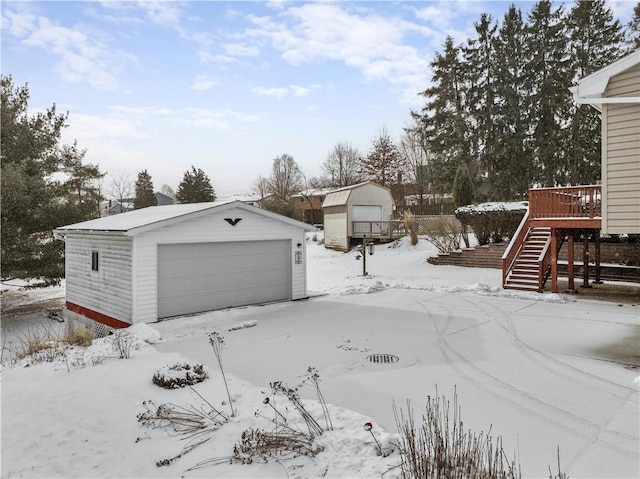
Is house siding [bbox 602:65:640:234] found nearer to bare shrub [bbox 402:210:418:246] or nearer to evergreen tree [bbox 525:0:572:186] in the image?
bare shrub [bbox 402:210:418:246]

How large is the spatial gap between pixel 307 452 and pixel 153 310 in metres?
6.90

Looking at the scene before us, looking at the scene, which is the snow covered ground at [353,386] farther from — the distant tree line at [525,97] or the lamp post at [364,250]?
the distant tree line at [525,97]

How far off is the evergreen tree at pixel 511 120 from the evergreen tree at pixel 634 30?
6016 mm

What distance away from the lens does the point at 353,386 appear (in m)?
5.52

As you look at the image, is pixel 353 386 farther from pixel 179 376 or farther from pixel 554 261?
pixel 554 261

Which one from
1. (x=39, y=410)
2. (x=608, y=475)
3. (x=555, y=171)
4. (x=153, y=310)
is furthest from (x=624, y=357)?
(x=555, y=171)

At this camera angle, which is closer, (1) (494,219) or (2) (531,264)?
(2) (531,264)

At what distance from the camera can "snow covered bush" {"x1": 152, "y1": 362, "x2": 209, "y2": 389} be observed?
5594mm

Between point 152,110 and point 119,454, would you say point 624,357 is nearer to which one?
point 119,454

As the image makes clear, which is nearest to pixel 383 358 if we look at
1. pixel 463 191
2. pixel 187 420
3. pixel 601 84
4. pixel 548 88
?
pixel 187 420

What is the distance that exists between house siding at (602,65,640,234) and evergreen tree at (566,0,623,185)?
17808mm

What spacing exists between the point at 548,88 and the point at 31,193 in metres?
28.7

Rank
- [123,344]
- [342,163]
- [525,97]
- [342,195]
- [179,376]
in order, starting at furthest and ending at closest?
[342,163]
[525,97]
[342,195]
[123,344]
[179,376]

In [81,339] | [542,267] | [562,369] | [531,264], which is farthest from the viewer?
[531,264]
